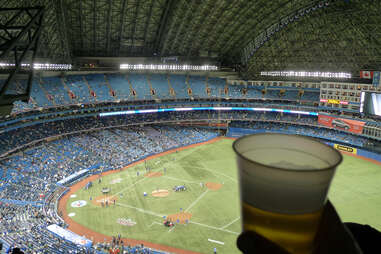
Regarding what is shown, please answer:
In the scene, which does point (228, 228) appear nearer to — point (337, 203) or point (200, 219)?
point (200, 219)

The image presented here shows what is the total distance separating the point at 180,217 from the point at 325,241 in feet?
106

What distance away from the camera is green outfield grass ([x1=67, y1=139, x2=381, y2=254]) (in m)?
32.7

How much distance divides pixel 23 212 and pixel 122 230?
1132cm

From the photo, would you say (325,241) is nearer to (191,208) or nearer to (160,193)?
(191,208)

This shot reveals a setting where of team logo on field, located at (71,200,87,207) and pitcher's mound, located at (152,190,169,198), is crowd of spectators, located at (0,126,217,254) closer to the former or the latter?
team logo on field, located at (71,200,87,207)

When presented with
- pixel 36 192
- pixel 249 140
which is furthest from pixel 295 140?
pixel 36 192

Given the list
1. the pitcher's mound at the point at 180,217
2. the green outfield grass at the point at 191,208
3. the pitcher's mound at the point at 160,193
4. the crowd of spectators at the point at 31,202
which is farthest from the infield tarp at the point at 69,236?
the pitcher's mound at the point at 160,193

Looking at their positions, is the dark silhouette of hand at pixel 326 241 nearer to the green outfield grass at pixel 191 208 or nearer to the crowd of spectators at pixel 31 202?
the crowd of spectators at pixel 31 202

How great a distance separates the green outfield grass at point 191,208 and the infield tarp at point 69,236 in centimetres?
363

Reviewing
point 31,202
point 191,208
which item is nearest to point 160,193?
point 191,208

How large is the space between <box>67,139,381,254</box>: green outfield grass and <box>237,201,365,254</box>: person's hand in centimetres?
2622

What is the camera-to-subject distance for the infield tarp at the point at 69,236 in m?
29.2

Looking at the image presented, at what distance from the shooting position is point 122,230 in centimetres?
3372

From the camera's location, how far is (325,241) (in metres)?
5.57
